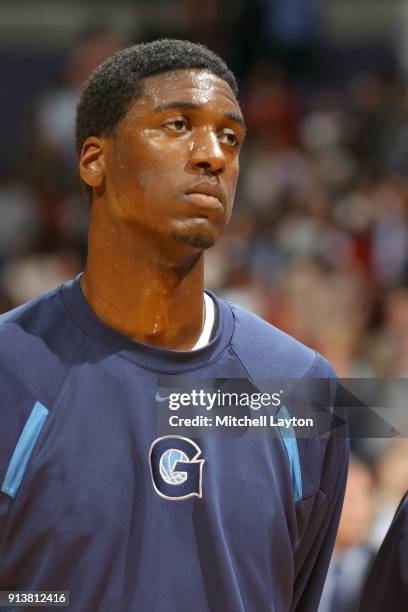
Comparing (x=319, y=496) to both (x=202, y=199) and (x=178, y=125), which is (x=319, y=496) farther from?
(x=178, y=125)

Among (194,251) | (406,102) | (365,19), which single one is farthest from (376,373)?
(365,19)

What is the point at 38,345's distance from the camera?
10.1 feet

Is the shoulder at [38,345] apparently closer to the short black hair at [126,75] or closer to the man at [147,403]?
the man at [147,403]

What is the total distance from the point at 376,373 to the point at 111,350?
4.25 meters

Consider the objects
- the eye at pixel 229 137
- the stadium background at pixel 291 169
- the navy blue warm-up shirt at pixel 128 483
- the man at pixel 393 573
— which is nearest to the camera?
the navy blue warm-up shirt at pixel 128 483

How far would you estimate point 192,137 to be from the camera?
9.96 ft

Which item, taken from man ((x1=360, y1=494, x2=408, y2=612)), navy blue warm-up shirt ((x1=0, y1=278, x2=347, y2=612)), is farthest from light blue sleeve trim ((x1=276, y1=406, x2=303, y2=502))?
man ((x1=360, y1=494, x2=408, y2=612))

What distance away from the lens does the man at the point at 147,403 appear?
289 centimetres

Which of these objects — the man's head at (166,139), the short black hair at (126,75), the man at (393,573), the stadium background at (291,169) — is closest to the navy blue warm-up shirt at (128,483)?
the man at (393,573)

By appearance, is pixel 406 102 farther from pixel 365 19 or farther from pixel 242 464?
pixel 242 464

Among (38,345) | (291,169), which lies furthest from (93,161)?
(291,169)

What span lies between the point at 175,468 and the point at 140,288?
464mm

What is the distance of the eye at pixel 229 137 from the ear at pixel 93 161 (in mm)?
293

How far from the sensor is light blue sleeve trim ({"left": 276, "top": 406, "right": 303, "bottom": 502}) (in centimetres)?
314
